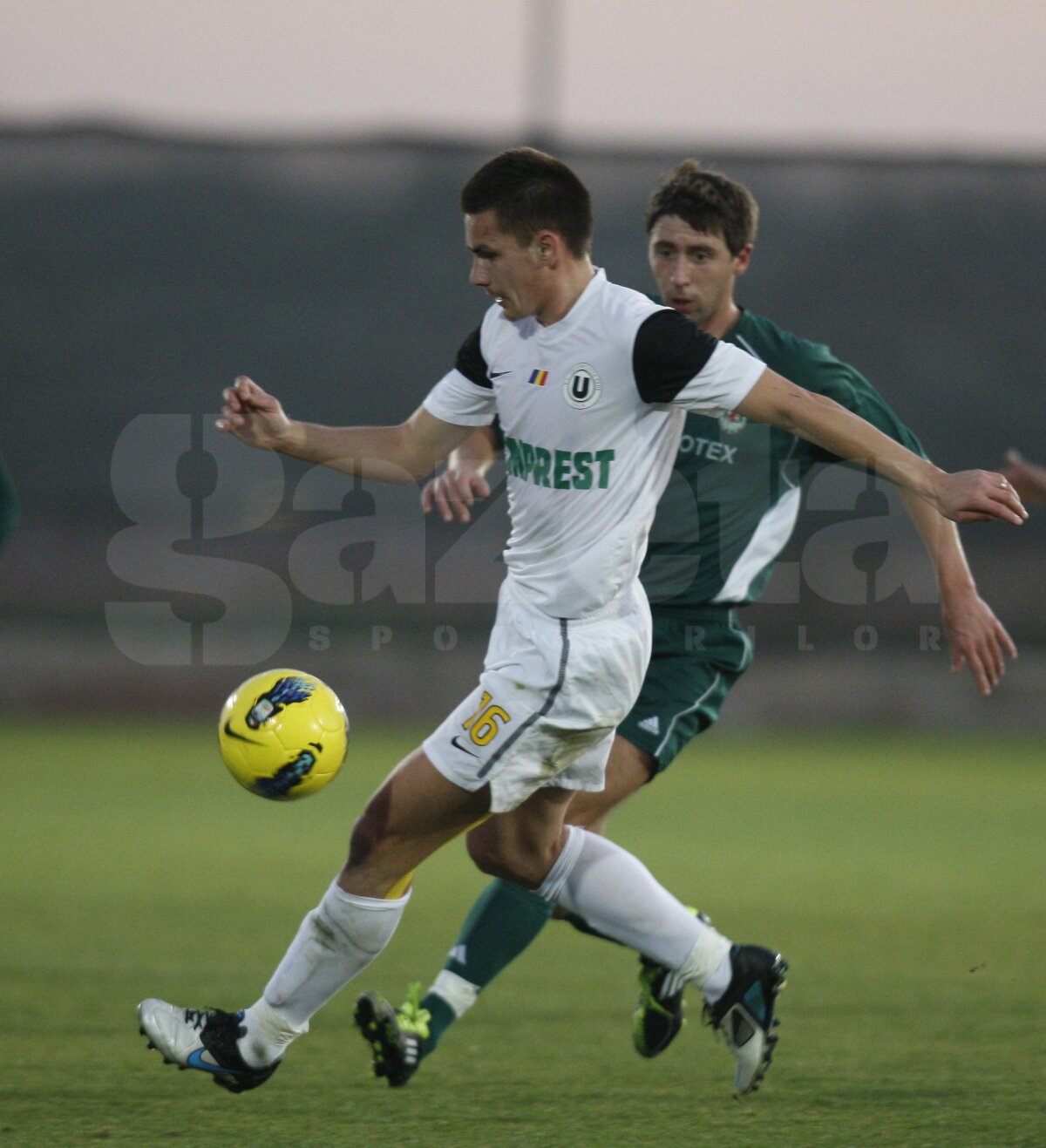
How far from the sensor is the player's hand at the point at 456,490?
4309 mm

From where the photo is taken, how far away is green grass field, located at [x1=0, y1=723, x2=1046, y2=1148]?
12.4 feet

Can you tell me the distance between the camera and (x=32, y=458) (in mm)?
11508

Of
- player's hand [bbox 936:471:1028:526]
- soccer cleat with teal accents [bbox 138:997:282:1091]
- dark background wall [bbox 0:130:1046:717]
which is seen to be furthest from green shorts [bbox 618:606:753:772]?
dark background wall [bbox 0:130:1046:717]

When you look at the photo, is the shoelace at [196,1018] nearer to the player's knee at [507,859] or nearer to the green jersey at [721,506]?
the player's knee at [507,859]

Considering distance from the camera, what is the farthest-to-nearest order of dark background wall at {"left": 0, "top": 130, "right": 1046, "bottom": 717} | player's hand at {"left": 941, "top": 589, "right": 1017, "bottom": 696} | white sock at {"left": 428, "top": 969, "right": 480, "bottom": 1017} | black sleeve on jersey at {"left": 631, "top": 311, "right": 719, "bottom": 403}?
dark background wall at {"left": 0, "top": 130, "right": 1046, "bottom": 717}, white sock at {"left": 428, "top": 969, "right": 480, "bottom": 1017}, player's hand at {"left": 941, "top": 589, "right": 1017, "bottom": 696}, black sleeve on jersey at {"left": 631, "top": 311, "right": 719, "bottom": 403}

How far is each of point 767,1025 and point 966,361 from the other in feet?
28.0

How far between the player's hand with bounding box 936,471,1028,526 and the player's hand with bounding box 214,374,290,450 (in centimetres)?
147

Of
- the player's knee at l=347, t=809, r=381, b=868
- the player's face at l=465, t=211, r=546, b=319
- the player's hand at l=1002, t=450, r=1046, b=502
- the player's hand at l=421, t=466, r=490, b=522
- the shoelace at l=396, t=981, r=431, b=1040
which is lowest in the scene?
the shoelace at l=396, t=981, r=431, b=1040

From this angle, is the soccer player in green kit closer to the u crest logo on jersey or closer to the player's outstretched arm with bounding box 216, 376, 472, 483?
the player's outstretched arm with bounding box 216, 376, 472, 483

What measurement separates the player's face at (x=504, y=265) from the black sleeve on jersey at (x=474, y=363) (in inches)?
12.5

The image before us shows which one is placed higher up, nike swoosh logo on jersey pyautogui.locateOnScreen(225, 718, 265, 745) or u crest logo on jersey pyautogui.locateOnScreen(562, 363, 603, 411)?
u crest logo on jersey pyautogui.locateOnScreen(562, 363, 603, 411)

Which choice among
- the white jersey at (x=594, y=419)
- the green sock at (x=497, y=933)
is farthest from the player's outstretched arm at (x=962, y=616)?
the green sock at (x=497, y=933)

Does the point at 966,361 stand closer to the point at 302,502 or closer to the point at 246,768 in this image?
the point at 302,502

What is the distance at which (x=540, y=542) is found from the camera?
379cm
